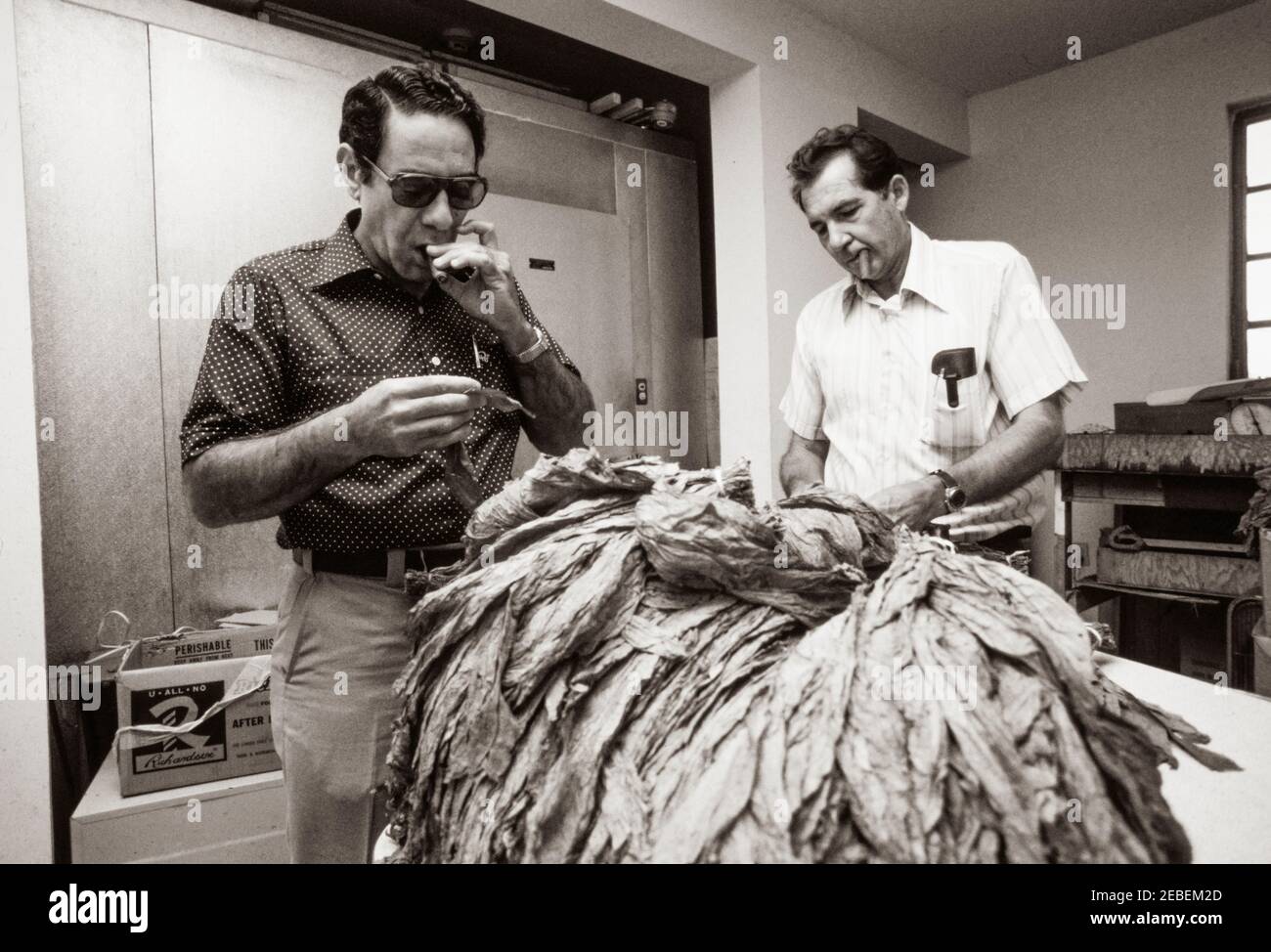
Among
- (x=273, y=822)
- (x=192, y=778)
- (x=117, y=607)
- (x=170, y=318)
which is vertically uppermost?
(x=170, y=318)

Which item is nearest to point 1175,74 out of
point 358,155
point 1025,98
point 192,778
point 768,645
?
point 1025,98

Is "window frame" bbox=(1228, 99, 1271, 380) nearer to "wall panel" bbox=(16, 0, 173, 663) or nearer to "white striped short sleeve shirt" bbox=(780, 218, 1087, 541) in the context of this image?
"white striped short sleeve shirt" bbox=(780, 218, 1087, 541)

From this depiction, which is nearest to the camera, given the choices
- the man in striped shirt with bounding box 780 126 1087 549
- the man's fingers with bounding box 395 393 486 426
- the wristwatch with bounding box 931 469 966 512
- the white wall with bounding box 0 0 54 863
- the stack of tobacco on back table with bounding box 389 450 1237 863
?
the stack of tobacco on back table with bounding box 389 450 1237 863

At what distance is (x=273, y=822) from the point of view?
2.60 m

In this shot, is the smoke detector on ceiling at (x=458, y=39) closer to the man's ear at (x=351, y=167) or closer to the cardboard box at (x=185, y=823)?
the man's ear at (x=351, y=167)

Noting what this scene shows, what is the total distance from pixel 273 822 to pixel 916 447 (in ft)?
7.82

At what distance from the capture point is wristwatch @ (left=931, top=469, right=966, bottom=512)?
1.63 metres

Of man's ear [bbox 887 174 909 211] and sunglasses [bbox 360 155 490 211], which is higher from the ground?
man's ear [bbox 887 174 909 211]

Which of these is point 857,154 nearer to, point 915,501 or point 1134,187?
point 915,501

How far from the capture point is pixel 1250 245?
466 cm

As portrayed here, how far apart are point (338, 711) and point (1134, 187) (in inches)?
219

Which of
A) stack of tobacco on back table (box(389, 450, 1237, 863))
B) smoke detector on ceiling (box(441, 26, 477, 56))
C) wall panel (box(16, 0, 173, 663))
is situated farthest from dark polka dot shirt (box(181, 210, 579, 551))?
smoke detector on ceiling (box(441, 26, 477, 56))

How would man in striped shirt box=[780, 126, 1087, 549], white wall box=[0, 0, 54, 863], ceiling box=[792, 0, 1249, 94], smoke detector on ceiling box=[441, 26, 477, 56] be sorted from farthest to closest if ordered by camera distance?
1. ceiling box=[792, 0, 1249, 94]
2. smoke detector on ceiling box=[441, 26, 477, 56]
3. white wall box=[0, 0, 54, 863]
4. man in striped shirt box=[780, 126, 1087, 549]
